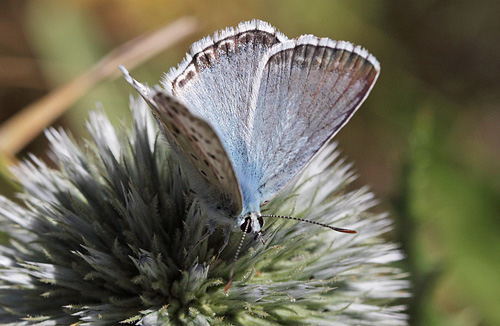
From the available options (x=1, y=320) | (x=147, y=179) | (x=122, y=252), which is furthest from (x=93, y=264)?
(x=1, y=320)

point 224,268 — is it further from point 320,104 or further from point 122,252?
point 320,104

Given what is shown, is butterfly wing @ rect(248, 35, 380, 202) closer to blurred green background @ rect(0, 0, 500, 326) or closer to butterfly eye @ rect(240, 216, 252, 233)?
butterfly eye @ rect(240, 216, 252, 233)

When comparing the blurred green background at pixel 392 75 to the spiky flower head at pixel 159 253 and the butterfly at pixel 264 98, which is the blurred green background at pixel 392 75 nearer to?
the spiky flower head at pixel 159 253

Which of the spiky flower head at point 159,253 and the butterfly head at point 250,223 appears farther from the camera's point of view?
the spiky flower head at point 159,253

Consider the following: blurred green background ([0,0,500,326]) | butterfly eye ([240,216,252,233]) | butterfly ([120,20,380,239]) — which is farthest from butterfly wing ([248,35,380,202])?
blurred green background ([0,0,500,326])

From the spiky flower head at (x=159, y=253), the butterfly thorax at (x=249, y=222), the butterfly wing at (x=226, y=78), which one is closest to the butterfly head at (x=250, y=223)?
the butterfly thorax at (x=249, y=222)

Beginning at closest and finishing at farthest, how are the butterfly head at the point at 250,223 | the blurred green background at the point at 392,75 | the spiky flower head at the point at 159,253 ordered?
the butterfly head at the point at 250,223 → the spiky flower head at the point at 159,253 → the blurred green background at the point at 392,75

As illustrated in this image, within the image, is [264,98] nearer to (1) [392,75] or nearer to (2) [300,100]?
(2) [300,100]
